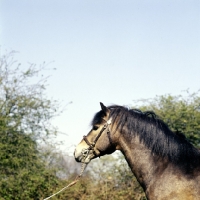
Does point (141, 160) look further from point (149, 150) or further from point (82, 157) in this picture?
point (82, 157)

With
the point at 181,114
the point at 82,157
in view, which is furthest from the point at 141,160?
the point at 181,114

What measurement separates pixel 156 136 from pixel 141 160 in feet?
1.52

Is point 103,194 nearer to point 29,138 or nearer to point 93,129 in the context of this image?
point 29,138

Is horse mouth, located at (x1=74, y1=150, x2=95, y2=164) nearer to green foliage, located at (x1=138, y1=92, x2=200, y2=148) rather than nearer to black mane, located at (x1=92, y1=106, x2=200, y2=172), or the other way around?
black mane, located at (x1=92, y1=106, x2=200, y2=172)

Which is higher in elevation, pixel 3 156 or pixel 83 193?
pixel 3 156

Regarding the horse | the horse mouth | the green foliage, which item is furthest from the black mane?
the green foliage

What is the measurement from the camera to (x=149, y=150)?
6.94 metres

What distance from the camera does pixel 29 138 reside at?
55.1 feet

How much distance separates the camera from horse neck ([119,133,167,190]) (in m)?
6.80

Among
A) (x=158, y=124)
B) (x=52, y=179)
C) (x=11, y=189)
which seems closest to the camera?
(x=158, y=124)

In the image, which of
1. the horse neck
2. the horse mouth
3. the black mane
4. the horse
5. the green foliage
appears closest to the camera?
the horse

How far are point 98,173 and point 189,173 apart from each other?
11.3 m

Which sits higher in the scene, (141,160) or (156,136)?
(156,136)

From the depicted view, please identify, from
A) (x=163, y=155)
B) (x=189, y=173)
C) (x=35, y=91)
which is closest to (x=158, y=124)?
(x=163, y=155)
